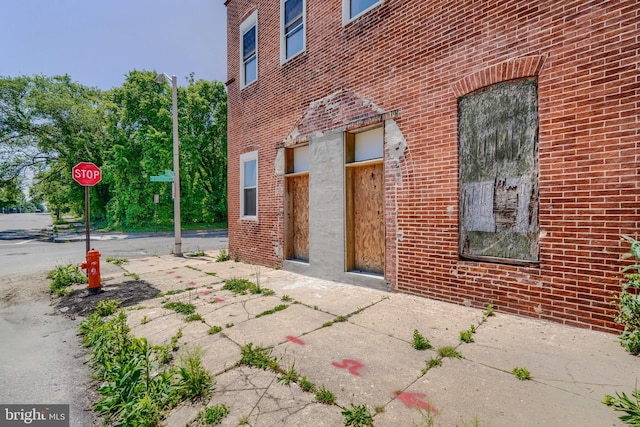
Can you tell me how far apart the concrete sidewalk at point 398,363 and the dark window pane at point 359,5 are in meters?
5.52

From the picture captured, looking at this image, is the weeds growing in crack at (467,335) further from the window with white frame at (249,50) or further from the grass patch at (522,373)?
the window with white frame at (249,50)

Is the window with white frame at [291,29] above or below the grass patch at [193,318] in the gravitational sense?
above

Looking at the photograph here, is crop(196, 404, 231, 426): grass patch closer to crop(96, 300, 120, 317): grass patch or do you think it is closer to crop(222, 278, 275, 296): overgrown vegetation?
crop(222, 278, 275, 296): overgrown vegetation

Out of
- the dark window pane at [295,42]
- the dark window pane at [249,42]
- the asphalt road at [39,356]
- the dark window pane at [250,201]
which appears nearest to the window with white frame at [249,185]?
the dark window pane at [250,201]

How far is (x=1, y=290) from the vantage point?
Answer: 645 centimetres

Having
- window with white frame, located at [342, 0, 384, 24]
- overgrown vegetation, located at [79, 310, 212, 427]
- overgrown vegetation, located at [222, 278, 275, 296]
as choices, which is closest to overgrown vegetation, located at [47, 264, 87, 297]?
overgrown vegetation, located at [222, 278, 275, 296]

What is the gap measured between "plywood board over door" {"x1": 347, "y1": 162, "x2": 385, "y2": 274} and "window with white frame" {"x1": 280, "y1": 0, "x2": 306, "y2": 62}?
11.8ft

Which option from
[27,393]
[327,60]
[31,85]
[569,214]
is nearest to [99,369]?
[27,393]

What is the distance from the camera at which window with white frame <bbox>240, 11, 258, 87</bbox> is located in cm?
856

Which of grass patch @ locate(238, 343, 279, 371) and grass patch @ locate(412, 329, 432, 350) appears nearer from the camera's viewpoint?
grass patch @ locate(238, 343, 279, 371)

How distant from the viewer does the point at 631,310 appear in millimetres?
2951

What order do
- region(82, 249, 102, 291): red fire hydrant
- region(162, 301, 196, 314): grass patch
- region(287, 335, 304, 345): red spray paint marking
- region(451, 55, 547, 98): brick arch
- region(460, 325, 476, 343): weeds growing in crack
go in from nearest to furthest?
region(460, 325, 476, 343): weeds growing in crack < region(287, 335, 304, 345): red spray paint marking < region(451, 55, 547, 98): brick arch < region(162, 301, 196, 314): grass patch < region(82, 249, 102, 291): red fire hydrant

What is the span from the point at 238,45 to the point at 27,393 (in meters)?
9.42

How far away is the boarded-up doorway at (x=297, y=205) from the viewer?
23.7ft
